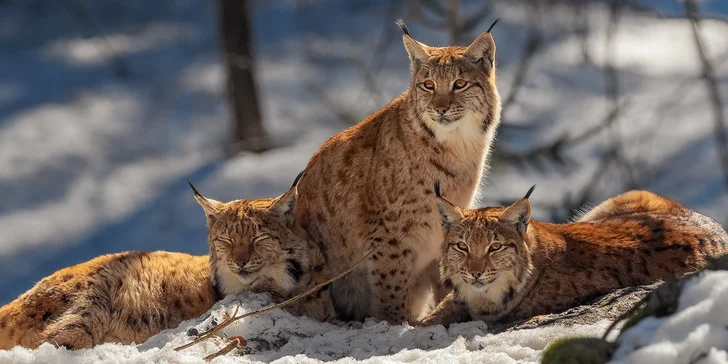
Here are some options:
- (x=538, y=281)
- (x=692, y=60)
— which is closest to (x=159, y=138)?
(x=692, y=60)

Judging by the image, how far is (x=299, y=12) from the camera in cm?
2016

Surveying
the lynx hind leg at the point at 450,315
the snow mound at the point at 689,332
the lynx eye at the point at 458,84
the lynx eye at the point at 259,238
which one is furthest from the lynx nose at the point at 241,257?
the snow mound at the point at 689,332

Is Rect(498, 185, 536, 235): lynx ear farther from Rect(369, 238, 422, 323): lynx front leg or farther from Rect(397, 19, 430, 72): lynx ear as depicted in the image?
Rect(397, 19, 430, 72): lynx ear

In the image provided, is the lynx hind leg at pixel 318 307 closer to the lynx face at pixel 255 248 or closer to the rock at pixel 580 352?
the lynx face at pixel 255 248

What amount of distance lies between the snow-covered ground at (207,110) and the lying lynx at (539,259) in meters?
5.58

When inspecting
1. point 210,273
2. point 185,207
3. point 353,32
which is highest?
point 353,32

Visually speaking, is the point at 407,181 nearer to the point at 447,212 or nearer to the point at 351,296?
the point at 447,212

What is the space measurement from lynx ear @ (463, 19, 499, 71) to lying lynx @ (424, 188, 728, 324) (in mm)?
1062

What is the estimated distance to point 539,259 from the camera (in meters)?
5.98

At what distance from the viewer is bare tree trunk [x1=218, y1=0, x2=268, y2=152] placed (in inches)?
637

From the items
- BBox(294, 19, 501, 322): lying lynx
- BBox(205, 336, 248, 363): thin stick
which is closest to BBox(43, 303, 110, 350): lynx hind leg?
BBox(205, 336, 248, 363): thin stick

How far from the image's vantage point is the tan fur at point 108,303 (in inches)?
237

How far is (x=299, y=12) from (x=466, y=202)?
14001 mm

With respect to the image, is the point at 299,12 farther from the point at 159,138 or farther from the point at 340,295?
the point at 340,295
